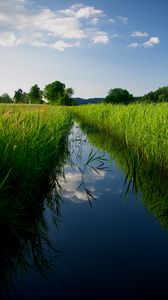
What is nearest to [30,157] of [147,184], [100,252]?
[100,252]

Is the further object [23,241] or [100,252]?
[23,241]

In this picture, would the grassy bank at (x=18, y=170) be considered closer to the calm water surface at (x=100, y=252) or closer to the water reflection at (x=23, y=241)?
the water reflection at (x=23, y=241)

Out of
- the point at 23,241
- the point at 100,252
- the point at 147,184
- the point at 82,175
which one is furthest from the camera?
the point at 82,175

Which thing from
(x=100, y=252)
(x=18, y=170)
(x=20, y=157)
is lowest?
(x=100, y=252)

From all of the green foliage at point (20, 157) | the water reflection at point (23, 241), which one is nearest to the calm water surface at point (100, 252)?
the water reflection at point (23, 241)

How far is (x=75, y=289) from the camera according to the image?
9.65 ft

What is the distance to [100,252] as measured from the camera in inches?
141

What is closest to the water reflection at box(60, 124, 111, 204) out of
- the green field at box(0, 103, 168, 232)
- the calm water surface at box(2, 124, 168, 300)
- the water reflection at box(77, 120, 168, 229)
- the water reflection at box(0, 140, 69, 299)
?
the calm water surface at box(2, 124, 168, 300)

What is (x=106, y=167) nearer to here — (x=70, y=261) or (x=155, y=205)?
(x=155, y=205)

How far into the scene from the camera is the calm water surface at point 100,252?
115 inches

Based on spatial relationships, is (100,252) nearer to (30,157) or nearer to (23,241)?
(23,241)

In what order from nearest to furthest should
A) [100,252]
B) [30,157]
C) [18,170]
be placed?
1. [100,252]
2. [18,170]
3. [30,157]

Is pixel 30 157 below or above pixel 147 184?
above

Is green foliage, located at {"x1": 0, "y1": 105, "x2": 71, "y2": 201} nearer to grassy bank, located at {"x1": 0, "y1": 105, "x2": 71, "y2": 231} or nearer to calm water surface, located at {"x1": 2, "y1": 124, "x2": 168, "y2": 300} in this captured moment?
grassy bank, located at {"x1": 0, "y1": 105, "x2": 71, "y2": 231}
